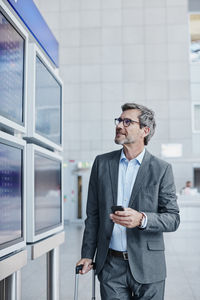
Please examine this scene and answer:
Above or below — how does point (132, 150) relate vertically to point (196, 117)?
below

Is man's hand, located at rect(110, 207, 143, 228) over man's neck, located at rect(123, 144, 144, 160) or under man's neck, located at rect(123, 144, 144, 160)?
under

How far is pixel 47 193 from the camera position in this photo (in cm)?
345

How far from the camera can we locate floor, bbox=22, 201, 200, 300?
17.7 feet

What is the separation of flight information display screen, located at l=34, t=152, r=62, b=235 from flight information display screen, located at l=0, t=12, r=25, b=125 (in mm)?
591

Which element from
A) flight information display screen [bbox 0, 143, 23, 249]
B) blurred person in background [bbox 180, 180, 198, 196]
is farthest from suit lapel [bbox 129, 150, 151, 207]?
blurred person in background [bbox 180, 180, 198, 196]

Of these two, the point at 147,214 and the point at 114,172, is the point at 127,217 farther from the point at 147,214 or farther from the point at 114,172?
the point at 114,172

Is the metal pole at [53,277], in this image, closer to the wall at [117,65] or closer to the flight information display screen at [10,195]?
the flight information display screen at [10,195]

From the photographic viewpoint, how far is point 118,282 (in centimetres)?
239

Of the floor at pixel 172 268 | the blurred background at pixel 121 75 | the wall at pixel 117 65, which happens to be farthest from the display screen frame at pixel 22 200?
the wall at pixel 117 65

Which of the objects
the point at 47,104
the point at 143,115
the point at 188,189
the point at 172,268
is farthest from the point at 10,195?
the point at 188,189

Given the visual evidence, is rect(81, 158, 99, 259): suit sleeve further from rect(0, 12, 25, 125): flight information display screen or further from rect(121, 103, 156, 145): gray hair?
rect(0, 12, 25, 125): flight information display screen

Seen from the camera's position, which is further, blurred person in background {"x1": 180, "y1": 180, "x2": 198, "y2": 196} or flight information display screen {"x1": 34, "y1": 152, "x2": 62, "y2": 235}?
blurred person in background {"x1": 180, "y1": 180, "x2": 198, "y2": 196}

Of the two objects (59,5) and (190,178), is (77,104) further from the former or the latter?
(190,178)

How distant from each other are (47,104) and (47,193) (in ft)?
2.77
